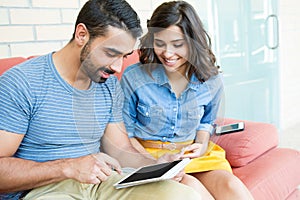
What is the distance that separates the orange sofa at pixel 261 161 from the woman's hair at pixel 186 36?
24cm

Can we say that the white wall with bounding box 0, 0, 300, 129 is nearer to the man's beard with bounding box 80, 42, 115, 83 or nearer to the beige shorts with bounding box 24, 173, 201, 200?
the man's beard with bounding box 80, 42, 115, 83

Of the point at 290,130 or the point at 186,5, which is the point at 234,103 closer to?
the point at 290,130

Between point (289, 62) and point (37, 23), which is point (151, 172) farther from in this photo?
point (289, 62)

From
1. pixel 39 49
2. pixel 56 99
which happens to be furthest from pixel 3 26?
pixel 56 99

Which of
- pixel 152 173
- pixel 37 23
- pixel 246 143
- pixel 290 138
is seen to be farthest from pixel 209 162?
pixel 290 138

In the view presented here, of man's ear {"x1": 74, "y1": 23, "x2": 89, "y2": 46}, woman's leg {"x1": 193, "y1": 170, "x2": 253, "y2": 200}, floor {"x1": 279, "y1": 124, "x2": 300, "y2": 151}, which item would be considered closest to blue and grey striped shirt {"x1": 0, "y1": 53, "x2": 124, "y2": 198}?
man's ear {"x1": 74, "y1": 23, "x2": 89, "y2": 46}

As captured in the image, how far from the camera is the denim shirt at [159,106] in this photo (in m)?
1.22

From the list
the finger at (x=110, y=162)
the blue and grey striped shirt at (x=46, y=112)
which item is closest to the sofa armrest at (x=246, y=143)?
the finger at (x=110, y=162)

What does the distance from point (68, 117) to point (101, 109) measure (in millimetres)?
132

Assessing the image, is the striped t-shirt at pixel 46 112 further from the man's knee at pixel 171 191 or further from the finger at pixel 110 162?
the man's knee at pixel 171 191

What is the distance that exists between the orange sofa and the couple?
19 cm

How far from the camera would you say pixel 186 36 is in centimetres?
119

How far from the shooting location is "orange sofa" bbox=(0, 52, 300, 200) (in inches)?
56.6

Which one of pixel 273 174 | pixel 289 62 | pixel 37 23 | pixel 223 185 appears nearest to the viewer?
pixel 223 185
